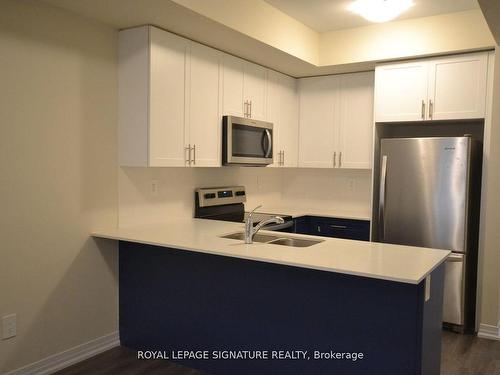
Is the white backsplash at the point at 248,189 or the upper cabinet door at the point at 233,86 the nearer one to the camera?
the white backsplash at the point at 248,189

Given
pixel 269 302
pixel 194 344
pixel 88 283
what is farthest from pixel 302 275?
pixel 88 283

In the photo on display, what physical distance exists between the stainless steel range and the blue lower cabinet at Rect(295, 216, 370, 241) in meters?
0.30

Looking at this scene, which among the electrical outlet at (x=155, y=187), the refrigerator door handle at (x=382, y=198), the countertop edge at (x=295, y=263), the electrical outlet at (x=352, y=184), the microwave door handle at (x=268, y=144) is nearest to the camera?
the countertop edge at (x=295, y=263)

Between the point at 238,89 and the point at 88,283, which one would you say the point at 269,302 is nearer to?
the point at 88,283

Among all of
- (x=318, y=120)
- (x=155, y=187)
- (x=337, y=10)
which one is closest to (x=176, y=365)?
(x=155, y=187)

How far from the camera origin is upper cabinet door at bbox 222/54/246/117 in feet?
11.4

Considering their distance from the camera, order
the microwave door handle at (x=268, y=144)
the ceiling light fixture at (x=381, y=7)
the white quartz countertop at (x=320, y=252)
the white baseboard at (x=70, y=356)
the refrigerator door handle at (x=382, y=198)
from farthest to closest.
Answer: the microwave door handle at (x=268, y=144)
the refrigerator door handle at (x=382, y=198)
the ceiling light fixture at (x=381, y=7)
the white baseboard at (x=70, y=356)
the white quartz countertop at (x=320, y=252)

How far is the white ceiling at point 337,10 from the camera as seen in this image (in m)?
3.22

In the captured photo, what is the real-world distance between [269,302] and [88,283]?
1234 millimetres

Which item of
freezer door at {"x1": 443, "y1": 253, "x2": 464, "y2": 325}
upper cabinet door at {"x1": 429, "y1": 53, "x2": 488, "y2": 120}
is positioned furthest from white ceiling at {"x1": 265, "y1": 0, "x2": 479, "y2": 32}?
freezer door at {"x1": 443, "y1": 253, "x2": 464, "y2": 325}

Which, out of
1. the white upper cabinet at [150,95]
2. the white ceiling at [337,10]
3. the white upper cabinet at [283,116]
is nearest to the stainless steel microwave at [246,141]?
the white upper cabinet at [283,116]

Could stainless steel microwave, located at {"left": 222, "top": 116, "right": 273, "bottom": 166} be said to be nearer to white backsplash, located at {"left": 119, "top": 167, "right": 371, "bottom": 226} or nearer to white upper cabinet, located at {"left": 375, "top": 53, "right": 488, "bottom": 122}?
white backsplash, located at {"left": 119, "top": 167, "right": 371, "bottom": 226}

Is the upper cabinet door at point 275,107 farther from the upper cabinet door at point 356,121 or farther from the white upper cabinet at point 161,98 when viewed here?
the white upper cabinet at point 161,98

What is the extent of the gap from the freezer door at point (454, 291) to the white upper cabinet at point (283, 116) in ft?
5.65
